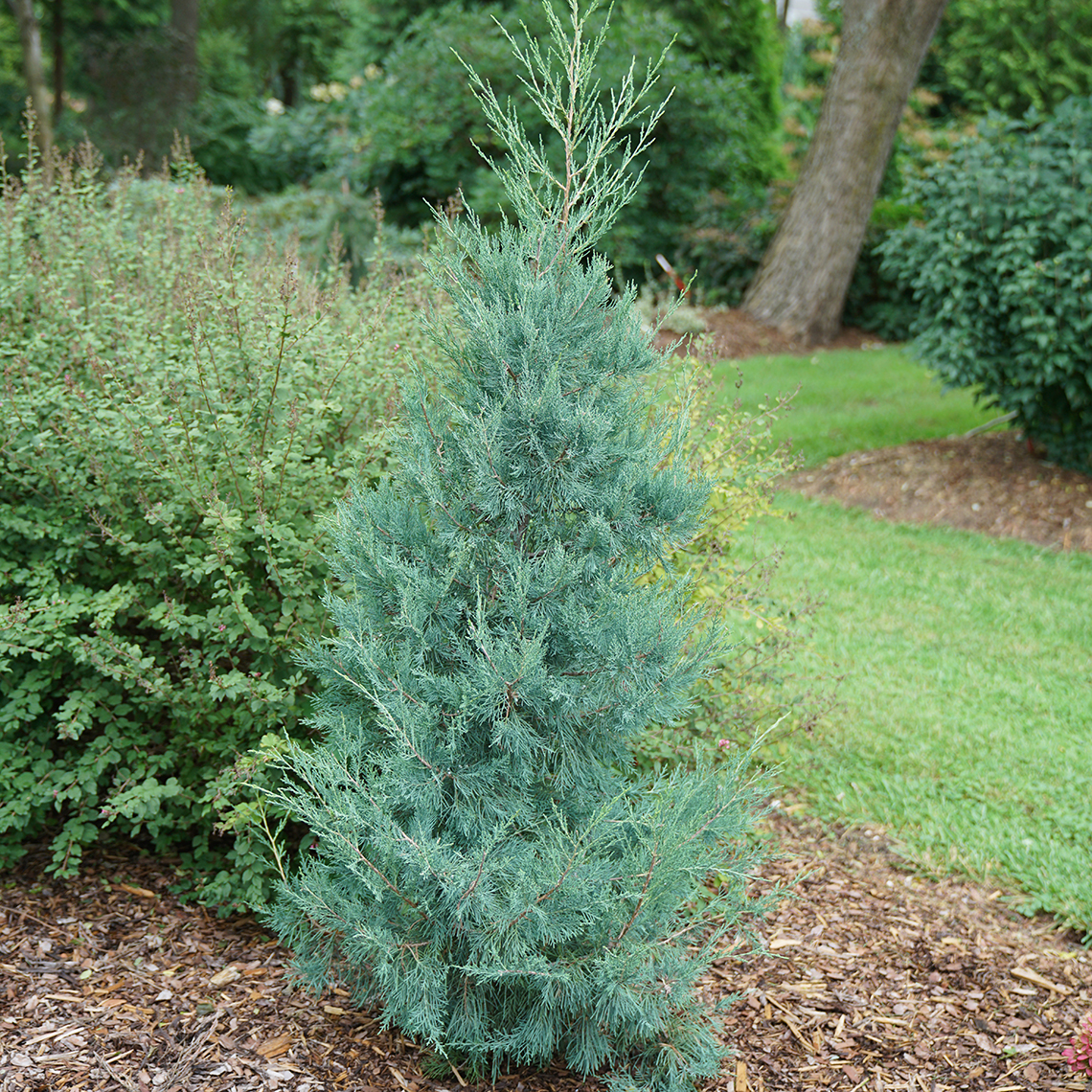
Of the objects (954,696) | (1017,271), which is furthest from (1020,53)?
(954,696)

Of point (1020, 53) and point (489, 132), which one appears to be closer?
point (489, 132)

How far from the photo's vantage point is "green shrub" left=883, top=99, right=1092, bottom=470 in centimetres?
758

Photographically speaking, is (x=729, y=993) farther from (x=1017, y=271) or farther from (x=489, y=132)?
(x=489, y=132)

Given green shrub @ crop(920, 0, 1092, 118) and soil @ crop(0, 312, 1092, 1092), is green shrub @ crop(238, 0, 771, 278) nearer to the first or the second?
green shrub @ crop(920, 0, 1092, 118)

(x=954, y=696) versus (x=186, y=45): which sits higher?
(x=186, y=45)

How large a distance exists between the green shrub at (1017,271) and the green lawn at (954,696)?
1310 mm

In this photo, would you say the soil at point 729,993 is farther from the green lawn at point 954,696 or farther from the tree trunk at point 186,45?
the tree trunk at point 186,45

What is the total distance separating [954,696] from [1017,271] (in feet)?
12.9

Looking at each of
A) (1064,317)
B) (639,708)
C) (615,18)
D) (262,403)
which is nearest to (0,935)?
(262,403)

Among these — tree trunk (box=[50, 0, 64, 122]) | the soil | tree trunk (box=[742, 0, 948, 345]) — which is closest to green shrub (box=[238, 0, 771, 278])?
tree trunk (box=[742, 0, 948, 345])

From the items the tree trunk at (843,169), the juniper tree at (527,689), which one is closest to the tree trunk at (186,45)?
the tree trunk at (843,169)

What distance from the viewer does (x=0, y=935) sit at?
123 inches

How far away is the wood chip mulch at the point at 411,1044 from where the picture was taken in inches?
105

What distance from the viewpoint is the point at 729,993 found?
10.3ft
